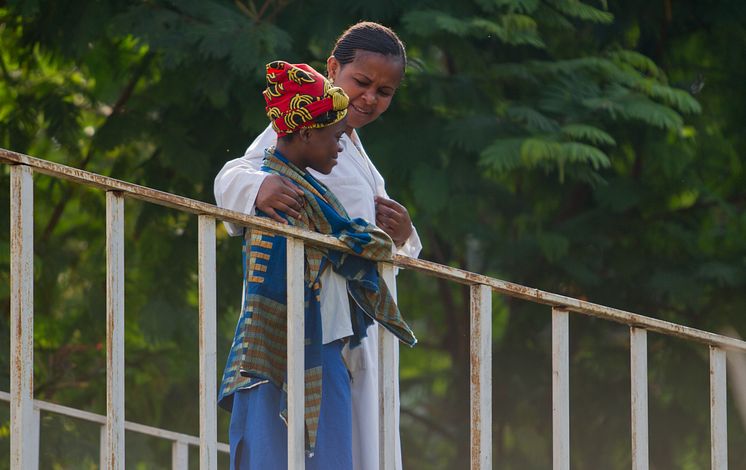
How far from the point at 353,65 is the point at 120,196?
1051 mm

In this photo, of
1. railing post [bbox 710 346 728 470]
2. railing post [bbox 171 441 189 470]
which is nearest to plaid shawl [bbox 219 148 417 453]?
railing post [bbox 710 346 728 470]

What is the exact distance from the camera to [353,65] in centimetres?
365

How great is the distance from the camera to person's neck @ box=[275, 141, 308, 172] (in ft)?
10.5

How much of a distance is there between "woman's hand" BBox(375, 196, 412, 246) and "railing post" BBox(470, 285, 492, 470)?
1.42ft

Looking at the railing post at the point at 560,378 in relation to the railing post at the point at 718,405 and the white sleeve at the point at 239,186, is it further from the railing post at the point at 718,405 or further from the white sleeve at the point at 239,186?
the white sleeve at the point at 239,186

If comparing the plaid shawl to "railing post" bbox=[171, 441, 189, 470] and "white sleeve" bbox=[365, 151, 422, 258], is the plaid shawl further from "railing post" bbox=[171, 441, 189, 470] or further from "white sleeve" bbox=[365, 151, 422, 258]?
"railing post" bbox=[171, 441, 189, 470]

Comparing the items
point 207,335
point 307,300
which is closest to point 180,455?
point 307,300

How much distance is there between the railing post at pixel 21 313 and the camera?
269 cm

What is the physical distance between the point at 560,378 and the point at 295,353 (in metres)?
0.74

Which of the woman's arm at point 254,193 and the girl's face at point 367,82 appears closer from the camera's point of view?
the woman's arm at point 254,193

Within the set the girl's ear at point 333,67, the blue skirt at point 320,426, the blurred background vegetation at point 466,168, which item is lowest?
the blue skirt at point 320,426

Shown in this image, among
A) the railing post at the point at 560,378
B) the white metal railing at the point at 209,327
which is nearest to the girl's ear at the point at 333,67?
the white metal railing at the point at 209,327

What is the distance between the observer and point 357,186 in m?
3.44

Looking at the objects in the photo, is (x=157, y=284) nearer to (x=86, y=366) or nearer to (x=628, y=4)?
(x=86, y=366)
